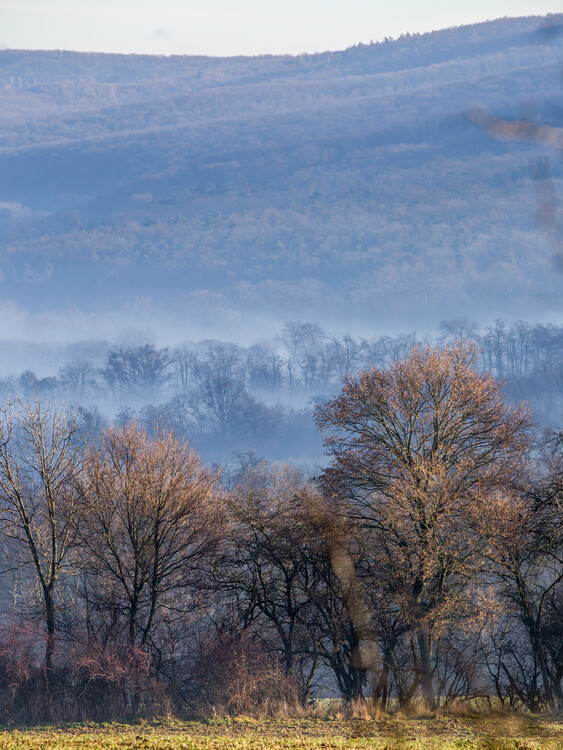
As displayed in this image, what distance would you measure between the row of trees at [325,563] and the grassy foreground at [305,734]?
2.86 meters

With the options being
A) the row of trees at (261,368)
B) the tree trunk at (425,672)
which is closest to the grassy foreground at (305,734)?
the tree trunk at (425,672)

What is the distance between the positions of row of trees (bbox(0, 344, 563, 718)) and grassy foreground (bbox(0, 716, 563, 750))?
2.86 metres

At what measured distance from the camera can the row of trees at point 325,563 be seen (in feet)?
78.9

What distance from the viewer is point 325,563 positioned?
27.0m

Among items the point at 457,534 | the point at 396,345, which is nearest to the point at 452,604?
the point at 457,534

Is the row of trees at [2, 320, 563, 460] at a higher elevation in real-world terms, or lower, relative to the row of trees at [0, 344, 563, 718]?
higher

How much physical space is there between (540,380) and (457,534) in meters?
104

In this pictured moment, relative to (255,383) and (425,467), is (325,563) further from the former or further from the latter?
(255,383)

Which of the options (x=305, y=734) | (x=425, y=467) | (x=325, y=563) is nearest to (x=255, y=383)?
(x=325, y=563)

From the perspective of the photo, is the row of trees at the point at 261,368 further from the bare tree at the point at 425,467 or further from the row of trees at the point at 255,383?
the bare tree at the point at 425,467

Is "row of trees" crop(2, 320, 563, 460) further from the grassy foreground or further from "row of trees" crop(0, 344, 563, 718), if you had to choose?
the grassy foreground

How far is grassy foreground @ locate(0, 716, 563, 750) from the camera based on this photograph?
13.5 m

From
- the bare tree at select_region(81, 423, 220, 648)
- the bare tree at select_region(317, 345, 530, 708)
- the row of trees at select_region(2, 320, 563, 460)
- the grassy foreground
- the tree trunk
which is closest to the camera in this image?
the grassy foreground

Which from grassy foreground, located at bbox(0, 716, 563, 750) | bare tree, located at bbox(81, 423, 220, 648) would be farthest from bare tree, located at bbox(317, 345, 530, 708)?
bare tree, located at bbox(81, 423, 220, 648)
